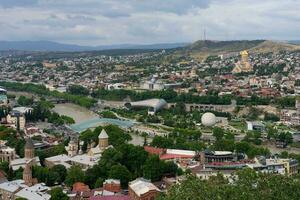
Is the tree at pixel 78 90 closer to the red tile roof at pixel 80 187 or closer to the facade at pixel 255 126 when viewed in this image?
the facade at pixel 255 126

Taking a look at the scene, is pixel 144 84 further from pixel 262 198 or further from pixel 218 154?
pixel 262 198

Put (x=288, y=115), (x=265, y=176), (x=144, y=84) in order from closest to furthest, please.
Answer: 1. (x=265, y=176)
2. (x=288, y=115)
3. (x=144, y=84)

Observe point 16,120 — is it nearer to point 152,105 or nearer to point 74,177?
point 152,105

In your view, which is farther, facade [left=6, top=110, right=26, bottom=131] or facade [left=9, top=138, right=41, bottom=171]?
facade [left=6, top=110, right=26, bottom=131]

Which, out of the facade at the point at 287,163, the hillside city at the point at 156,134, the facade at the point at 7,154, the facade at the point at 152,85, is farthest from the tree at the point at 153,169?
the facade at the point at 152,85

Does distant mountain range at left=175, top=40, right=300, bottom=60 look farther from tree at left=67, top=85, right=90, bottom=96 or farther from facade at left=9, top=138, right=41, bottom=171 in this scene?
facade at left=9, top=138, right=41, bottom=171

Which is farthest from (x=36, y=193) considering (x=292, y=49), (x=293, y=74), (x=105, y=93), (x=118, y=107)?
→ (x=292, y=49)

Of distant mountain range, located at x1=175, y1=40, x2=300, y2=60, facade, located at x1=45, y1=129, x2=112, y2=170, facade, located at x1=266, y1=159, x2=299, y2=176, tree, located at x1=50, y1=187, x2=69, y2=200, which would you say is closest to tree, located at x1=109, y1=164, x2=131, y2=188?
facade, located at x1=45, y1=129, x2=112, y2=170
